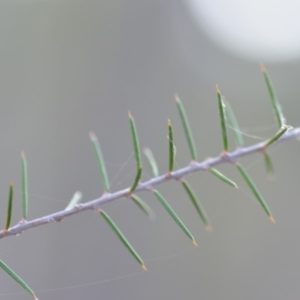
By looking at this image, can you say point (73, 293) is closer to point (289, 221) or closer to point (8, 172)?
point (8, 172)

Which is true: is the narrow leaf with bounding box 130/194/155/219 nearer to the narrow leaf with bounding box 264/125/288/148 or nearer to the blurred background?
the narrow leaf with bounding box 264/125/288/148

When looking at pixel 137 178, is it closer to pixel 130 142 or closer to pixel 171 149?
pixel 171 149

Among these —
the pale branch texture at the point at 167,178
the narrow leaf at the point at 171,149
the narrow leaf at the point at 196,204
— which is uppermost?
the narrow leaf at the point at 171,149

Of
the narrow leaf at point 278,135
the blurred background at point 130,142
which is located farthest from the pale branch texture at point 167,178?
the blurred background at point 130,142

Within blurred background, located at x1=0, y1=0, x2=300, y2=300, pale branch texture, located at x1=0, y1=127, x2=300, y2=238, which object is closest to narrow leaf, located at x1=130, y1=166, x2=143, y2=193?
pale branch texture, located at x1=0, y1=127, x2=300, y2=238

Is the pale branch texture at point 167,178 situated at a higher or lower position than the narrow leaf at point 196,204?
higher

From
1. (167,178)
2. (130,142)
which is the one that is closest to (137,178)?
(167,178)

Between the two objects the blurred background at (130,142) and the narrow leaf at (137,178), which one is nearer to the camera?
the narrow leaf at (137,178)

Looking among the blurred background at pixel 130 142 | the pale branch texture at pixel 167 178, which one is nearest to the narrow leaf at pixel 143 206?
the pale branch texture at pixel 167 178

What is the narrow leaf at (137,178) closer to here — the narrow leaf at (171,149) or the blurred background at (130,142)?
the narrow leaf at (171,149)
